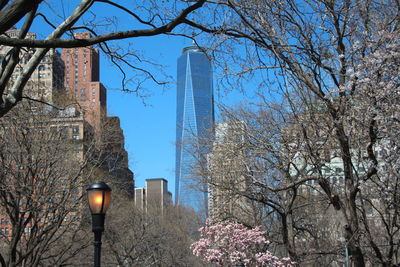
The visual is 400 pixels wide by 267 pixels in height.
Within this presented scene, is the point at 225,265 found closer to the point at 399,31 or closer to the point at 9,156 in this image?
the point at 9,156

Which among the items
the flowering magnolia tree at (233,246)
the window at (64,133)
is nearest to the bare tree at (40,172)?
the window at (64,133)

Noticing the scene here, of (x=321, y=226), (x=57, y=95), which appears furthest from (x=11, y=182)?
(x=321, y=226)

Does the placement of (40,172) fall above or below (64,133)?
below

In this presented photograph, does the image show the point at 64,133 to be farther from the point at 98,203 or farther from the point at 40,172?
the point at 98,203

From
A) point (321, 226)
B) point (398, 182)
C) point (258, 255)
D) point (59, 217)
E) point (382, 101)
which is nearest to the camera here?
point (382, 101)

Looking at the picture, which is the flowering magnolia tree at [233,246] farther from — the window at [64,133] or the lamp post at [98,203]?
the lamp post at [98,203]

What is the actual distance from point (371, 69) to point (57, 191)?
13.7 m

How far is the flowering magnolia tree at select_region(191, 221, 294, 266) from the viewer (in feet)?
59.6

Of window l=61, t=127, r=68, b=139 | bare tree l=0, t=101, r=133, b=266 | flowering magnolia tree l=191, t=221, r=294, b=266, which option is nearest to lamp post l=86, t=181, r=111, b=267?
bare tree l=0, t=101, r=133, b=266

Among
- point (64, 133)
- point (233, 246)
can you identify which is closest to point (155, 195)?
point (64, 133)

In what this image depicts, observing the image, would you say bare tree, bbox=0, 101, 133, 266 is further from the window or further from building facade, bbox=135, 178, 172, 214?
building facade, bbox=135, 178, 172, 214

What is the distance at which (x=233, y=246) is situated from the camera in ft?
61.0

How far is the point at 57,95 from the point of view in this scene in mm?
22344

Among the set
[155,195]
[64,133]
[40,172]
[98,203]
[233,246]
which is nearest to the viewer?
[98,203]
